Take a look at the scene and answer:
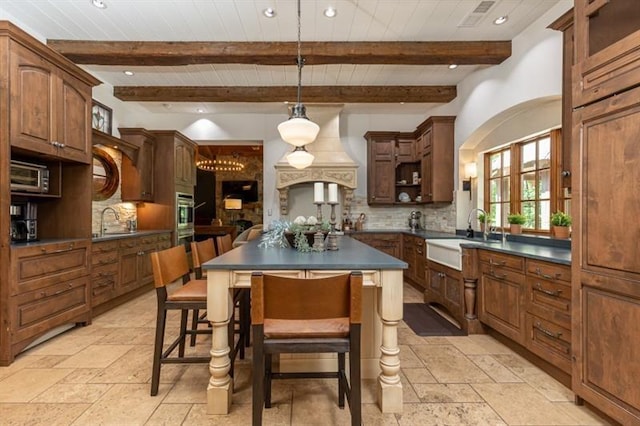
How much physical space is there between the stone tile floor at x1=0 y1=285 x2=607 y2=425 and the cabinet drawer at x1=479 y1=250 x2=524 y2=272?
29.3 inches

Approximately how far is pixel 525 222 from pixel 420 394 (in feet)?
8.20

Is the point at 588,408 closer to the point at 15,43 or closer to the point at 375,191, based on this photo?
the point at 375,191

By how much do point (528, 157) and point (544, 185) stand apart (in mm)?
458

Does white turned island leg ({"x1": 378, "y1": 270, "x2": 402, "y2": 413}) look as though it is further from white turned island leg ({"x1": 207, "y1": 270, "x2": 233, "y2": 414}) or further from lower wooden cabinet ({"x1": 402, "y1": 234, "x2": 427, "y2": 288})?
lower wooden cabinet ({"x1": 402, "y1": 234, "x2": 427, "y2": 288})

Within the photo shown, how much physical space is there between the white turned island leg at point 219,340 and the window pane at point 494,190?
4.05 m

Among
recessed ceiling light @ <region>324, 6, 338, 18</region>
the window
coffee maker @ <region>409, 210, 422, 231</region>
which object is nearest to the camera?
recessed ceiling light @ <region>324, 6, 338, 18</region>

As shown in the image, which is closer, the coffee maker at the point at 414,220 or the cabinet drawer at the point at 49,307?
the cabinet drawer at the point at 49,307

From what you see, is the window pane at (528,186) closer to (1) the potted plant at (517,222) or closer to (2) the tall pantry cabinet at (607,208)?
(1) the potted plant at (517,222)

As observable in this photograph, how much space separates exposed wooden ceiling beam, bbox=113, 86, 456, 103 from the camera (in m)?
5.06

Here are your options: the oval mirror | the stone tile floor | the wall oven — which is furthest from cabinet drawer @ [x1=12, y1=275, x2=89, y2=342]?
the wall oven

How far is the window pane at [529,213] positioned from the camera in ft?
12.0

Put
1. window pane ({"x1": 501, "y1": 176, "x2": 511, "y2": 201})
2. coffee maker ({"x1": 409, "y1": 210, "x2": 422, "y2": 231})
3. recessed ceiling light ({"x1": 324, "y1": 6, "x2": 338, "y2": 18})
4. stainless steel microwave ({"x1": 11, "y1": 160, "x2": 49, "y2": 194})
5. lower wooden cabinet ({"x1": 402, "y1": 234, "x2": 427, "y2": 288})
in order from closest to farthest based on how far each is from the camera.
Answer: stainless steel microwave ({"x1": 11, "y1": 160, "x2": 49, "y2": 194}) → recessed ceiling light ({"x1": 324, "y1": 6, "x2": 338, "y2": 18}) → window pane ({"x1": 501, "y1": 176, "x2": 511, "y2": 201}) → lower wooden cabinet ({"x1": 402, "y1": 234, "x2": 427, "y2": 288}) → coffee maker ({"x1": 409, "y1": 210, "x2": 422, "y2": 231})

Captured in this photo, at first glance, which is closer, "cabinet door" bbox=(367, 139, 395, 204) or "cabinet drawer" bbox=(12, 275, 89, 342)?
"cabinet drawer" bbox=(12, 275, 89, 342)

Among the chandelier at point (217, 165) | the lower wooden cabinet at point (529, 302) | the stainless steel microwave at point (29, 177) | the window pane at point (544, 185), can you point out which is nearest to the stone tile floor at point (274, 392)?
the lower wooden cabinet at point (529, 302)
